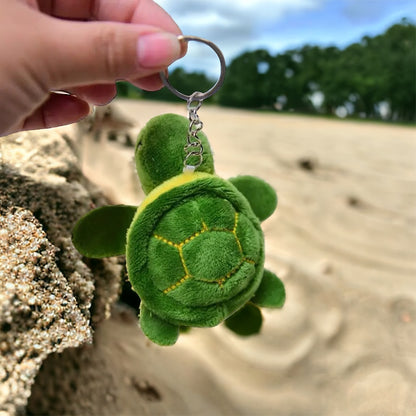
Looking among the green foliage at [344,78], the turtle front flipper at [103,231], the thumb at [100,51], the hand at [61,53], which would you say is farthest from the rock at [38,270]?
the green foliage at [344,78]

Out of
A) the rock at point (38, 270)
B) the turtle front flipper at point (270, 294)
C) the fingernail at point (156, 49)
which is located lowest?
the turtle front flipper at point (270, 294)

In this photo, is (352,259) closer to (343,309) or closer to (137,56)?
(343,309)

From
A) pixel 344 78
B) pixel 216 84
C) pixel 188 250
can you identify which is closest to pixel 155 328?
pixel 188 250

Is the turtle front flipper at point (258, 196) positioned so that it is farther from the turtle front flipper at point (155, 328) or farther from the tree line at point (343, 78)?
the tree line at point (343, 78)

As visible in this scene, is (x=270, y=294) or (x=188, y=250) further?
(x=270, y=294)

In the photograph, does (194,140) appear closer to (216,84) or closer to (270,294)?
(216,84)

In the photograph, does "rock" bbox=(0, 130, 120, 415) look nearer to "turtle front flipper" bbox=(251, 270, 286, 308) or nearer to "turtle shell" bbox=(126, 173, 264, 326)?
"turtle shell" bbox=(126, 173, 264, 326)

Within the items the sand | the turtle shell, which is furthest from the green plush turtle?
the sand

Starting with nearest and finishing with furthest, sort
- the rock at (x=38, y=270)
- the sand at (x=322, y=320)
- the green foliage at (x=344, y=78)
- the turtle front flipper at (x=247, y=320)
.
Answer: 1. the rock at (x=38, y=270)
2. the turtle front flipper at (x=247, y=320)
3. the sand at (x=322, y=320)
4. the green foliage at (x=344, y=78)
